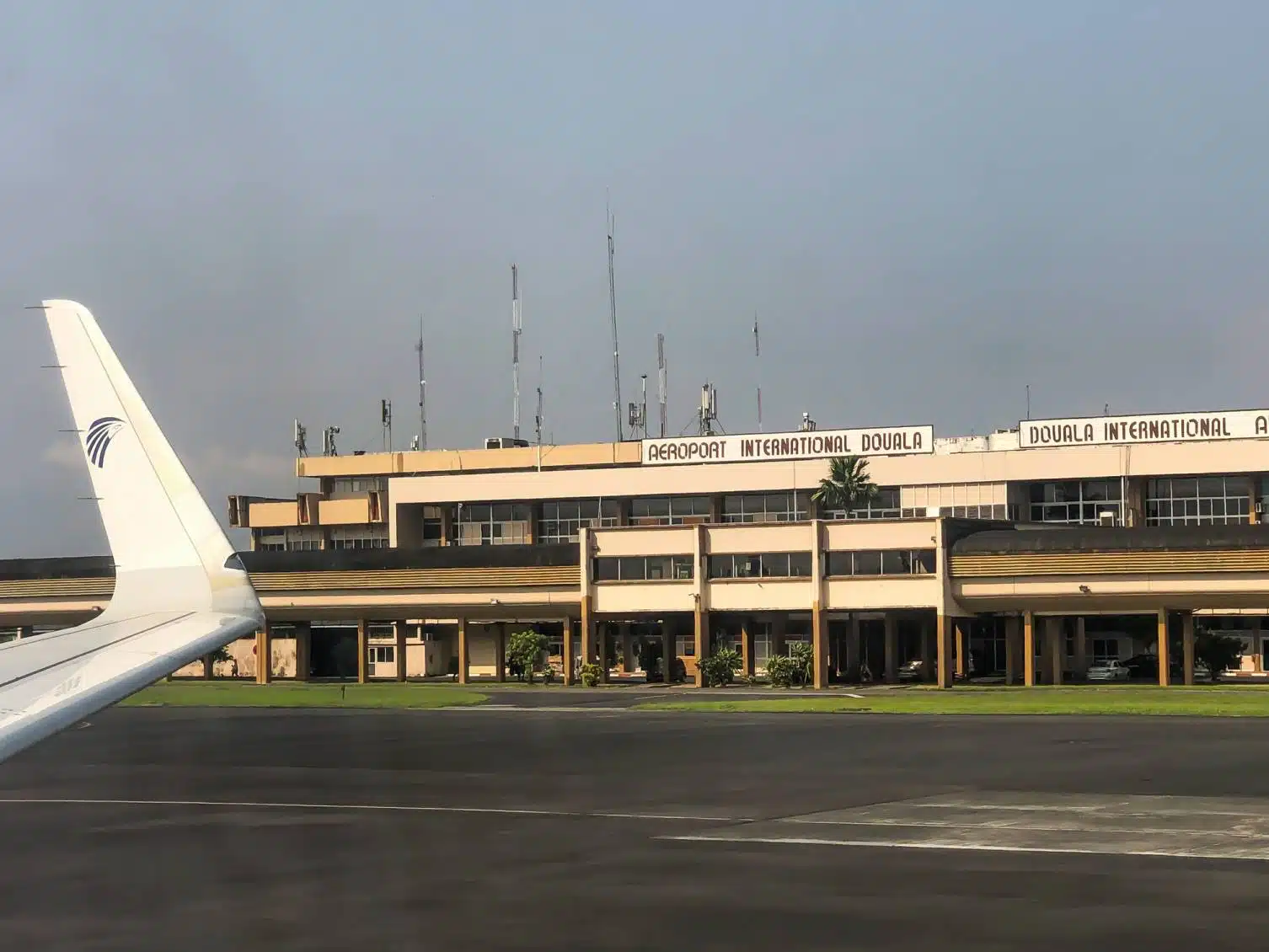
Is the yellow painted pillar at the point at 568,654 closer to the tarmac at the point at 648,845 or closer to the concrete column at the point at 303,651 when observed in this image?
the concrete column at the point at 303,651

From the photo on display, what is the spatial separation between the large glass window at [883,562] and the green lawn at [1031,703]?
1111 centimetres

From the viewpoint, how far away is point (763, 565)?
96625mm

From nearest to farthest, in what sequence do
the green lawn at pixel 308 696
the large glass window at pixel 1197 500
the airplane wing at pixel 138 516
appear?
the airplane wing at pixel 138 516
the green lawn at pixel 308 696
the large glass window at pixel 1197 500

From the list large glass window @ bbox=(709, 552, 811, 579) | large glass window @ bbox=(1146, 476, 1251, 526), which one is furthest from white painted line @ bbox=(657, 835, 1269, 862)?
large glass window @ bbox=(1146, 476, 1251, 526)

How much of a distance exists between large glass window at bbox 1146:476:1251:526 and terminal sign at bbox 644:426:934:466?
51.6ft

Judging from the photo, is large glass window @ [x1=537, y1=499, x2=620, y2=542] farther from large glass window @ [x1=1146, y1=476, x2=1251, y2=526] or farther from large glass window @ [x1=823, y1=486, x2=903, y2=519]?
large glass window @ [x1=1146, y1=476, x2=1251, y2=526]

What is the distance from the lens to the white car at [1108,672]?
324 ft

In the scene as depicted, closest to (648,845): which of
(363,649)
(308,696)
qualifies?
(308,696)

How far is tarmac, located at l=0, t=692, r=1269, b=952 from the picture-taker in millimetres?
17609

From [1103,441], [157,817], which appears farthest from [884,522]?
[157,817]

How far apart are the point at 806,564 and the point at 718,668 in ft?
26.6

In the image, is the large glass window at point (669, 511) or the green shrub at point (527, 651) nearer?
the green shrub at point (527, 651)

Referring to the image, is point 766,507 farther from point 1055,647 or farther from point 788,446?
point 1055,647

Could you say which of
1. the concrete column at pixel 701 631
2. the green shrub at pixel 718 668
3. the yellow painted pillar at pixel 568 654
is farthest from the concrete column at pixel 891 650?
the yellow painted pillar at pixel 568 654
